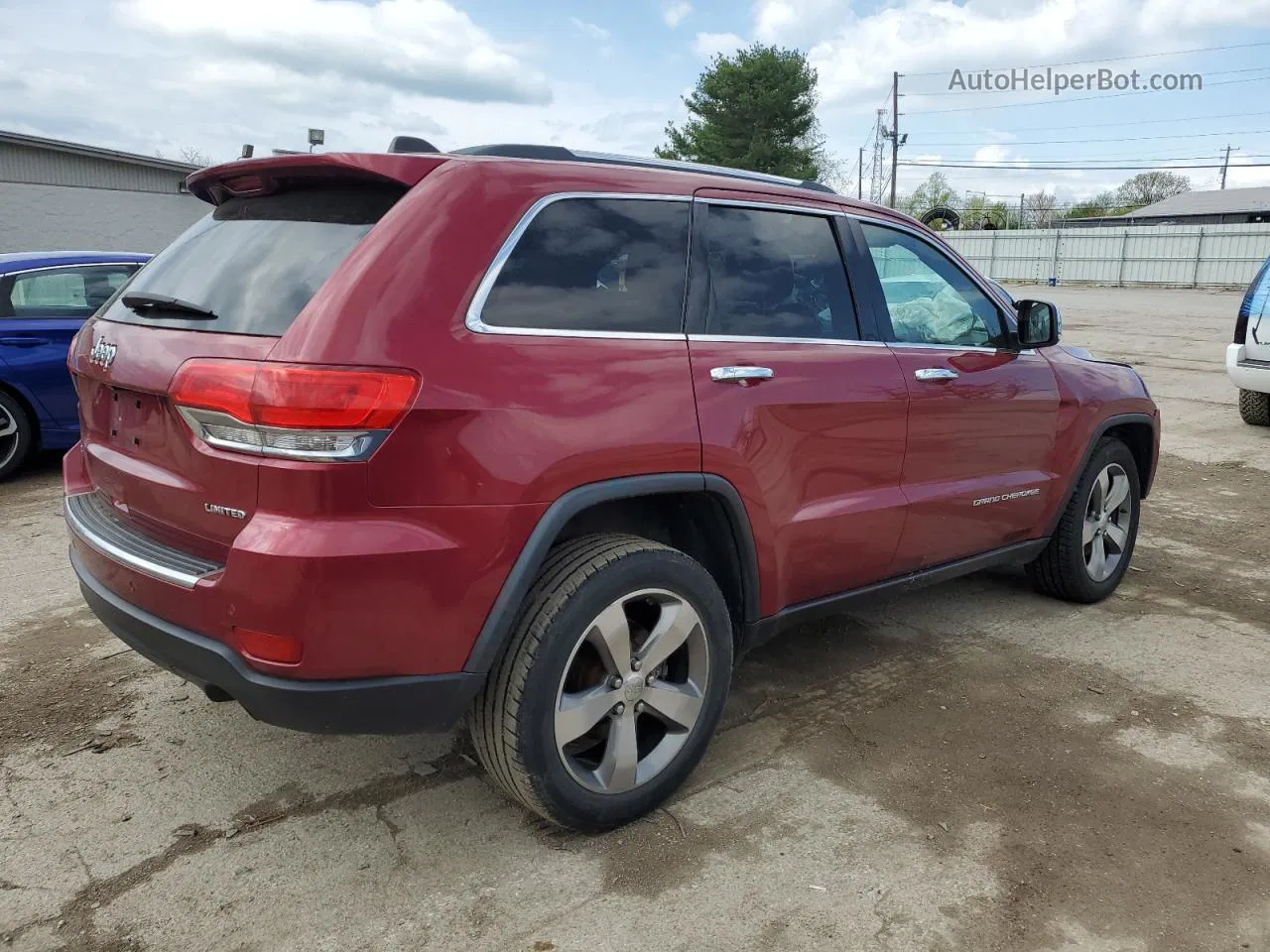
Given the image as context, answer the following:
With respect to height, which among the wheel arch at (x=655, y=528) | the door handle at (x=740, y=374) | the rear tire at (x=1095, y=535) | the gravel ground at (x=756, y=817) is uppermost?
the door handle at (x=740, y=374)

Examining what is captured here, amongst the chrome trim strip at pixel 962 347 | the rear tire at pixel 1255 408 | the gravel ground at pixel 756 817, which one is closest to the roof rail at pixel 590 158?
the chrome trim strip at pixel 962 347

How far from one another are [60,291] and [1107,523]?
7029 mm

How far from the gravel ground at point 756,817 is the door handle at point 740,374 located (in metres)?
1.21

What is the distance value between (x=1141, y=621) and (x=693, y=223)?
9.64ft

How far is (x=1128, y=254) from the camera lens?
38.8 m

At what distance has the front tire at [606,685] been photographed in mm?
2479

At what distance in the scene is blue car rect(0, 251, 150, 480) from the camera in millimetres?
6832

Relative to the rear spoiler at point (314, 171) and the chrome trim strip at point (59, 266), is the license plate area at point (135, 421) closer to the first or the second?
the rear spoiler at point (314, 171)

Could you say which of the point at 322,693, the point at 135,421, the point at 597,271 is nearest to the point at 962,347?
the point at 597,271

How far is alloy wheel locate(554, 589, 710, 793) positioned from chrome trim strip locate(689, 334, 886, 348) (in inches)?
29.1

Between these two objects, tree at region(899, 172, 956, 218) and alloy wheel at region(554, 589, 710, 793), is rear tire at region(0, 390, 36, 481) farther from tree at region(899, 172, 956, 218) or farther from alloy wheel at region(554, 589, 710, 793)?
tree at region(899, 172, 956, 218)

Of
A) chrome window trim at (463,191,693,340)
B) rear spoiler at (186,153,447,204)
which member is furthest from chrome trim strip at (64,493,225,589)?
rear spoiler at (186,153,447,204)

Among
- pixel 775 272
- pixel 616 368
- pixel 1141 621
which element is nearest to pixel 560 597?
pixel 616 368

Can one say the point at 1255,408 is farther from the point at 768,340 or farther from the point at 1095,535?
the point at 768,340
